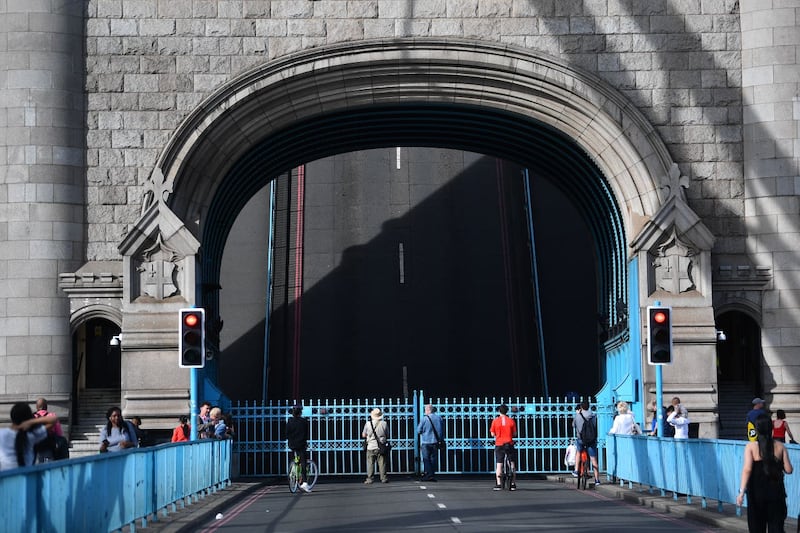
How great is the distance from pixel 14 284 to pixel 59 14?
532 centimetres

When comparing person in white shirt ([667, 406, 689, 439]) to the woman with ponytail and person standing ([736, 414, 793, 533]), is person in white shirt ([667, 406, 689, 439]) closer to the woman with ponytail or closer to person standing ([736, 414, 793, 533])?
person standing ([736, 414, 793, 533])

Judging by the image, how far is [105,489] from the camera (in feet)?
51.4

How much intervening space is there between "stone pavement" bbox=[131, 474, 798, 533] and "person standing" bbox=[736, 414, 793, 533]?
250 centimetres

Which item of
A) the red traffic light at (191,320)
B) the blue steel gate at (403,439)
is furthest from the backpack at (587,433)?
the red traffic light at (191,320)

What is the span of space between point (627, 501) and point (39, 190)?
12.8 metres

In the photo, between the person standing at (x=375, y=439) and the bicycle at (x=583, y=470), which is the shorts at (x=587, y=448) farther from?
the person standing at (x=375, y=439)

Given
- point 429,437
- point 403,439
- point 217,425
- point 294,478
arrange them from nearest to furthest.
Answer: point 294,478 → point 217,425 → point 429,437 → point 403,439

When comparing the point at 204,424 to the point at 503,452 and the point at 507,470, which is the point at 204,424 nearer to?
the point at 503,452

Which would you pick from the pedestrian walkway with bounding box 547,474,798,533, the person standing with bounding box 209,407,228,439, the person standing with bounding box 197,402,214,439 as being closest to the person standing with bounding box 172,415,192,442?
the person standing with bounding box 197,402,214,439

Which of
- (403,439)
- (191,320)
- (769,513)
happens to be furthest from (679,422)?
(769,513)

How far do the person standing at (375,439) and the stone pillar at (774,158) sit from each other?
7.70 m

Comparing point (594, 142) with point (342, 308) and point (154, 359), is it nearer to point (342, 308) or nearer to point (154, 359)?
point (154, 359)

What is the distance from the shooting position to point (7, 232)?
28875 mm

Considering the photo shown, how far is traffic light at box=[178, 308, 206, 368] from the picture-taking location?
23531 millimetres
